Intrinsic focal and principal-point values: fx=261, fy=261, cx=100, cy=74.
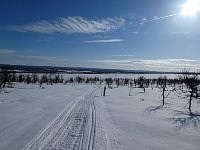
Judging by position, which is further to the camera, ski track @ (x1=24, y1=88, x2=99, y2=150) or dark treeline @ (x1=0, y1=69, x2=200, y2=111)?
dark treeline @ (x1=0, y1=69, x2=200, y2=111)

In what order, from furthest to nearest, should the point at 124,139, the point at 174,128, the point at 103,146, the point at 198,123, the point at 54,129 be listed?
the point at 198,123, the point at 174,128, the point at 54,129, the point at 124,139, the point at 103,146

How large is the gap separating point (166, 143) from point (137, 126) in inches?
140

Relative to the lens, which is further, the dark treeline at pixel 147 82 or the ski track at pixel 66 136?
the dark treeline at pixel 147 82

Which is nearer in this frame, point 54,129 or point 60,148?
point 60,148

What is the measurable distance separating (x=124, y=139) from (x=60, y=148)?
3.31m

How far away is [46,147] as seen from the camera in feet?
30.3

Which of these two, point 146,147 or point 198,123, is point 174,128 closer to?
point 198,123

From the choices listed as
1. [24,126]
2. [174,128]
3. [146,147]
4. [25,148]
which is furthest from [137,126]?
[25,148]

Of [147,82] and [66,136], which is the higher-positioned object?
[66,136]

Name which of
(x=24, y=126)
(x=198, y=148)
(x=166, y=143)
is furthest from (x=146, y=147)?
(x=24, y=126)

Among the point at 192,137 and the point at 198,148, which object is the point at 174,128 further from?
the point at 198,148

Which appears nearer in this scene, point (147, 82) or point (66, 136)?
point (66, 136)

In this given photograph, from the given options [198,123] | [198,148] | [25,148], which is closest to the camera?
[25,148]

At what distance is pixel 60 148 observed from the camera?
9.22 metres
